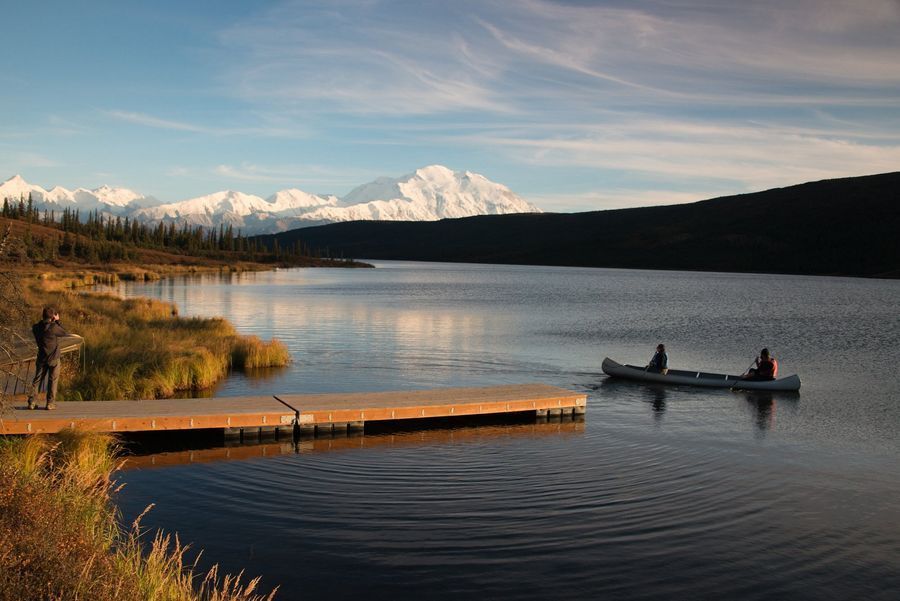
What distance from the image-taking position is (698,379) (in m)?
30.3

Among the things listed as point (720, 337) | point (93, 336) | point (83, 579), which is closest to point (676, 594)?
point (83, 579)

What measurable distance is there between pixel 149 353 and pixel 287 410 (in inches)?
343

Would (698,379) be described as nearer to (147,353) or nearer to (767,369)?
(767,369)

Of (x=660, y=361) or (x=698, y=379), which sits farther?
(x=660, y=361)

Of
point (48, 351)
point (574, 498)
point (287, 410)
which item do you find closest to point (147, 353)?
point (48, 351)

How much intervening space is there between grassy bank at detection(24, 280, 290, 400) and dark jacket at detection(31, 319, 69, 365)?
2.14 m

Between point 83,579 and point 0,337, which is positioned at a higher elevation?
point 0,337

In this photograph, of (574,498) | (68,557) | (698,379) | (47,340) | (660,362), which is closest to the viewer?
(68,557)

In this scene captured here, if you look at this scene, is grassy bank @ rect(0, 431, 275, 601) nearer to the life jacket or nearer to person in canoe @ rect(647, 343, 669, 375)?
person in canoe @ rect(647, 343, 669, 375)

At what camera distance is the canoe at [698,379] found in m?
29.3

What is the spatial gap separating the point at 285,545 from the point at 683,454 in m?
10.6

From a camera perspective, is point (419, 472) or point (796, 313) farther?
point (796, 313)

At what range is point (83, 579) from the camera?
24.1ft

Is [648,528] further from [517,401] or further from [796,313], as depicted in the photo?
[796,313]
